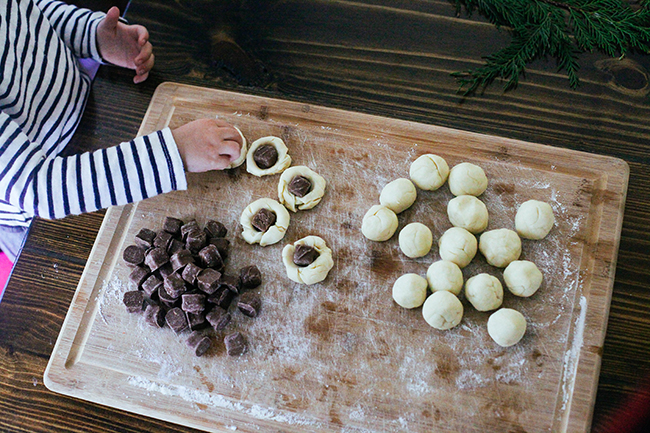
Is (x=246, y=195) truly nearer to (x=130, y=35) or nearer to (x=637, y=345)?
(x=130, y=35)

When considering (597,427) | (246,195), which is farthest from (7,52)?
(597,427)

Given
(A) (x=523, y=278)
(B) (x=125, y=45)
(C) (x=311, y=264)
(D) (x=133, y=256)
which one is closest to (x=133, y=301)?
(D) (x=133, y=256)

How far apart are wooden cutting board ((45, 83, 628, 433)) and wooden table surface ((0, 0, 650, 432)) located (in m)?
0.12

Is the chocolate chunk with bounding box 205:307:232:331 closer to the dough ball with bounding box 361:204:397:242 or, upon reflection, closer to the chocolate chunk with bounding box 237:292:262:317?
the chocolate chunk with bounding box 237:292:262:317

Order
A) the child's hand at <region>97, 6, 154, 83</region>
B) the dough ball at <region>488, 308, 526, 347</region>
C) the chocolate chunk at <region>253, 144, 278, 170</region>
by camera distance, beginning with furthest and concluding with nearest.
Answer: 1. the child's hand at <region>97, 6, 154, 83</region>
2. the chocolate chunk at <region>253, 144, 278, 170</region>
3. the dough ball at <region>488, 308, 526, 347</region>

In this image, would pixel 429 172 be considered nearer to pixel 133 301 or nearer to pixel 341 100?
pixel 341 100

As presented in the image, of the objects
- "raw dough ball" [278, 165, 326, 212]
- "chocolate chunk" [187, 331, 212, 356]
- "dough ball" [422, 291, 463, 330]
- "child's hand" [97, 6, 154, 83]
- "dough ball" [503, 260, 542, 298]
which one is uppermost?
"child's hand" [97, 6, 154, 83]

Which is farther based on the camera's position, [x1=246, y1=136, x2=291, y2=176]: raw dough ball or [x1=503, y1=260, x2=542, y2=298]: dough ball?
[x1=246, y1=136, x2=291, y2=176]: raw dough ball

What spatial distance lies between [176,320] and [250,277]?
307 mm

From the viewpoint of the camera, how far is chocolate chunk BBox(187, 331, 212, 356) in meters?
1.69

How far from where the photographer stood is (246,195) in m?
1.96

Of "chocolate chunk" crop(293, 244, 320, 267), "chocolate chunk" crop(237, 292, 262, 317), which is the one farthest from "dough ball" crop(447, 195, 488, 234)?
"chocolate chunk" crop(237, 292, 262, 317)

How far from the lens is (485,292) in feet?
5.50

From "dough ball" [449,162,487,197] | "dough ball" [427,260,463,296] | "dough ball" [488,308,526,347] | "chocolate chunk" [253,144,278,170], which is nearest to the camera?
"dough ball" [488,308,526,347]
